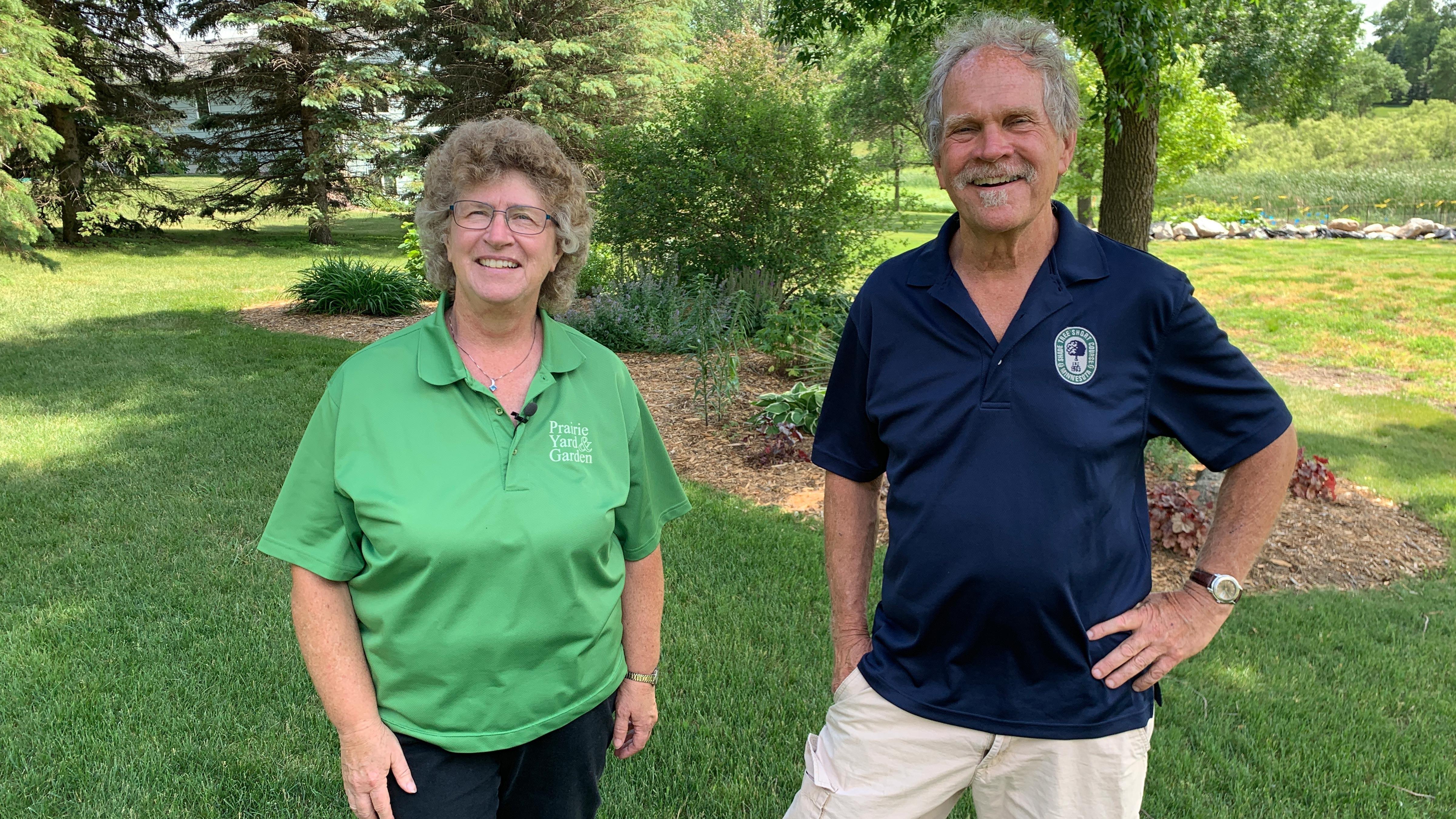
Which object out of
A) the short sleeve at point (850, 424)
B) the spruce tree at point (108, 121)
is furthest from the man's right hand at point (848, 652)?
the spruce tree at point (108, 121)

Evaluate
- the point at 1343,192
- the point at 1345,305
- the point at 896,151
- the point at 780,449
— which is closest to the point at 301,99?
the point at 780,449

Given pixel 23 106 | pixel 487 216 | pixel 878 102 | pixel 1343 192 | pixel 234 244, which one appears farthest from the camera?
pixel 878 102

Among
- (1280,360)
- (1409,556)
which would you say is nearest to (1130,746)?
(1409,556)

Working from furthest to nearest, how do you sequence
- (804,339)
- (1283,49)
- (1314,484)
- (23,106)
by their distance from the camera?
(1283,49)
(23,106)
(804,339)
(1314,484)

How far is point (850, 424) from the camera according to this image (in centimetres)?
212

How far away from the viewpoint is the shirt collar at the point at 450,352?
5.97 feet

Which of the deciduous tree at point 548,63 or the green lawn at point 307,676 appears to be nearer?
the green lawn at point 307,676

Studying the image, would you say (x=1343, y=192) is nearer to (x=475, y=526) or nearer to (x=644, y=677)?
(x=644, y=677)

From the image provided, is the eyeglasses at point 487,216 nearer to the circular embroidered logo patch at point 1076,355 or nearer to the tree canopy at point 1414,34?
the circular embroidered logo patch at point 1076,355

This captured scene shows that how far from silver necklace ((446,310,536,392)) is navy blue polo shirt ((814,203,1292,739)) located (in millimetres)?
779

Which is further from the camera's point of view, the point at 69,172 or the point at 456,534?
the point at 69,172

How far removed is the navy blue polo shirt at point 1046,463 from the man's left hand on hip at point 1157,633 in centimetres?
2

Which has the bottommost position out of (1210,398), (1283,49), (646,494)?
(646,494)

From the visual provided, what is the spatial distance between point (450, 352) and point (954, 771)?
4.34ft
